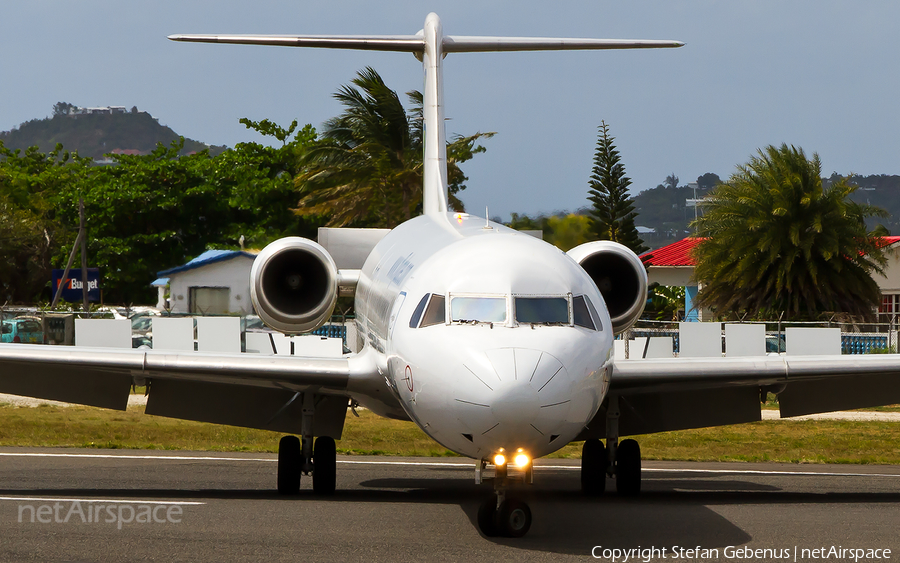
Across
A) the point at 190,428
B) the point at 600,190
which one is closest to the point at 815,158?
the point at 600,190

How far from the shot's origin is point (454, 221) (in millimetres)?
13406

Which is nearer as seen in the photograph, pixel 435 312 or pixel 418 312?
pixel 435 312

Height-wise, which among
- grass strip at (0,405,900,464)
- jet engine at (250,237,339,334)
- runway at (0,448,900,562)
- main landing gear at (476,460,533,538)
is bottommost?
grass strip at (0,405,900,464)

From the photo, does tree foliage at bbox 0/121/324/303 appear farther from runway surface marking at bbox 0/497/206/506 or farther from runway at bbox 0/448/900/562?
runway surface marking at bbox 0/497/206/506

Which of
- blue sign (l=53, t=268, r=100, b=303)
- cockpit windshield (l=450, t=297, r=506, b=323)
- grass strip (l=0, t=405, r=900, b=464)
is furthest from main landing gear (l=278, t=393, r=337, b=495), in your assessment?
blue sign (l=53, t=268, r=100, b=303)

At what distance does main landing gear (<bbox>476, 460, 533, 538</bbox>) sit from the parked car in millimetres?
27623

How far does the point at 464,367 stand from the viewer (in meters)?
8.47

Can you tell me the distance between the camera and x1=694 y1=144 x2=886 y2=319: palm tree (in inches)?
1490

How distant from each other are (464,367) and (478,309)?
78 cm

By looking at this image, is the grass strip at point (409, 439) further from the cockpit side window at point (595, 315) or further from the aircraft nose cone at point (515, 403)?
the aircraft nose cone at point (515, 403)

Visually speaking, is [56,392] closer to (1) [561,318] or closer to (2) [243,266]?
(1) [561,318]

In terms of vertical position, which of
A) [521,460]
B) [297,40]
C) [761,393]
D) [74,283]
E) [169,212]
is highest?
[169,212]

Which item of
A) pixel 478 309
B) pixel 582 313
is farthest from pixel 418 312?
pixel 582 313

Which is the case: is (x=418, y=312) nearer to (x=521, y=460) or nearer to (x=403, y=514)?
(x=521, y=460)
